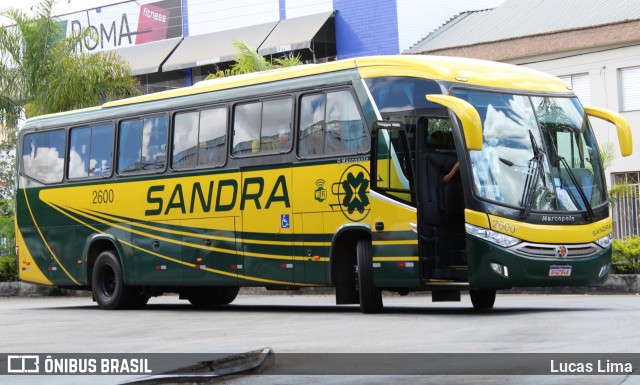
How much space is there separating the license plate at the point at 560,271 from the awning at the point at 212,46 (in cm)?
2959

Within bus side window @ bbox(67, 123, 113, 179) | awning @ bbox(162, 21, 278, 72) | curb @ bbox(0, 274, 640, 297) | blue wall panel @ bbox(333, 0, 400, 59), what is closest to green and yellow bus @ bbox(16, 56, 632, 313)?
bus side window @ bbox(67, 123, 113, 179)

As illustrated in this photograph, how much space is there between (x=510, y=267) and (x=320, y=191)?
328 cm

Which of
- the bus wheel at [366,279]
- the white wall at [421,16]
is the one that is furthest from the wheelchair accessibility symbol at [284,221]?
the white wall at [421,16]

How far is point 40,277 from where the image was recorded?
24.5 metres

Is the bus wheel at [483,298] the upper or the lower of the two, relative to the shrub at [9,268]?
lower

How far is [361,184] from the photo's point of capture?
59.1 feet

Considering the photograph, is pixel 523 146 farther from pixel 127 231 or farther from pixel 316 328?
pixel 127 231

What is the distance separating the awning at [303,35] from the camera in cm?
4406

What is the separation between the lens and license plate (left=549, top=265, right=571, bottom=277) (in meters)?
16.8

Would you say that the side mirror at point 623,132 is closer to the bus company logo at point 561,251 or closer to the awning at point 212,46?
the bus company logo at point 561,251

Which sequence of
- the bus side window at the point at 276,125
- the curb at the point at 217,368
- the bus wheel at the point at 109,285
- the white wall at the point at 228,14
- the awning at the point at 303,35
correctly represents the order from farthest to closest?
the white wall at the point at 228,14 < the awning at the point at 303,35 < the bus wheel at the point at 109,285 < the bus side window at the point at 276,125 < the curb at the point at 217,368

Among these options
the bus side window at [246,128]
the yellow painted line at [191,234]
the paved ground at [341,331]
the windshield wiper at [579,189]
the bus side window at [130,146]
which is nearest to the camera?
the paved ground at [341,331]

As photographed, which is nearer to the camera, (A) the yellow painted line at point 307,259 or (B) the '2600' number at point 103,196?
(A) the yellow painted line at point 307,259

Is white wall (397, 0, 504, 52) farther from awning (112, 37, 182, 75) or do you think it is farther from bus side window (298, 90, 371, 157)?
bus side window (298, 90, 371, 157)
